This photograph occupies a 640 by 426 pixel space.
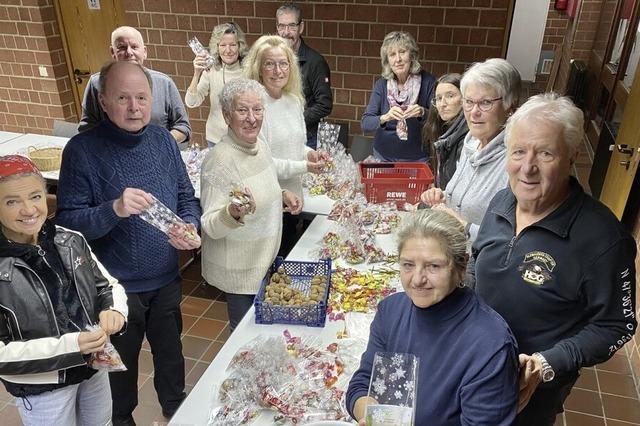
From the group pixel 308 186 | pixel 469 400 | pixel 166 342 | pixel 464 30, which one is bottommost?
pixel 166 342

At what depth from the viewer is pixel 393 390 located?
4.33 feet

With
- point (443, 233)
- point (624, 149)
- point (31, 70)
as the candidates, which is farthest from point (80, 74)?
point (443, 233)

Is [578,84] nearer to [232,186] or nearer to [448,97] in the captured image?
[448,97]

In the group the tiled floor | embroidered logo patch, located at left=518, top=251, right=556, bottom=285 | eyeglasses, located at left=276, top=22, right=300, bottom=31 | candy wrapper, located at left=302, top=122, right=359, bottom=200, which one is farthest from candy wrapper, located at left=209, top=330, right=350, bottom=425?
eyeglasses, located at left=276, top=22, right=300, bottom=31

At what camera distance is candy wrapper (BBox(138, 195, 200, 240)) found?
200cm

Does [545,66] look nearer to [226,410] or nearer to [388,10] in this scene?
[388,10]

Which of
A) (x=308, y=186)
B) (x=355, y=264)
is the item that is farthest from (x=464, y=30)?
(x=355, y=264)

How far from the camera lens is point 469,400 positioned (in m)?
1.32

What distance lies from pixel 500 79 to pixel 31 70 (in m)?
5.96

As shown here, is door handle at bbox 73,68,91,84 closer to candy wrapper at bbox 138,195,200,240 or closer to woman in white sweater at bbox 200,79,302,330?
woman in white sweater at bbox 200,79,302,330

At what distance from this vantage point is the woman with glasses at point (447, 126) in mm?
2695

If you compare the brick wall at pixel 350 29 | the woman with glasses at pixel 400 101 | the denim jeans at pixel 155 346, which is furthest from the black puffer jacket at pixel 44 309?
the brick wall at pixel 350 29

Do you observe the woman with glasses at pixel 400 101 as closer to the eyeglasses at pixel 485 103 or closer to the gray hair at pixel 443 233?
the eyeglasses at pixel 485 103

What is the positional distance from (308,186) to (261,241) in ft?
4.16
